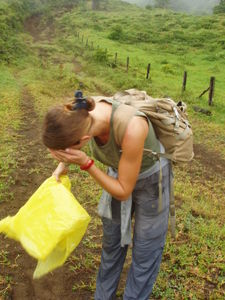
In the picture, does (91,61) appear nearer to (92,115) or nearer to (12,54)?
(12,54)

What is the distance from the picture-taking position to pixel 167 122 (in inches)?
73.3

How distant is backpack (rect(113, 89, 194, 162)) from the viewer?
1.84m

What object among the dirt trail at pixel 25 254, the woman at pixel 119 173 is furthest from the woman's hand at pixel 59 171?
the dirt trail at pixel 25 254

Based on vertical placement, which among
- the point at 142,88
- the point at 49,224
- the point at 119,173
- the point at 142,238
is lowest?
the point at 142,88

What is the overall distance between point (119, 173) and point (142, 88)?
10.3 m

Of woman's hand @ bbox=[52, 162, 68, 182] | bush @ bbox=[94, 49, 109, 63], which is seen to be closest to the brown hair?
woman's hand @ bbox=[52, 162, 68, 182]

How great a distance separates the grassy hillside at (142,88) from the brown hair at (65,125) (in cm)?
164

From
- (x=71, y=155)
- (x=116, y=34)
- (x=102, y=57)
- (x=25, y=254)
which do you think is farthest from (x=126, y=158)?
(x=116, y=34)

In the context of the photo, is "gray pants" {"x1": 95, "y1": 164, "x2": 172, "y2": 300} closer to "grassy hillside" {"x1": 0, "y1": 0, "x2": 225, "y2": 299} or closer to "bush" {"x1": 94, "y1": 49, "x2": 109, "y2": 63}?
"grassy hillside" {"x1": 0, "y1": 0, "x2": 225, "y2": 299}

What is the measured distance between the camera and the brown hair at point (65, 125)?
152 centimetres

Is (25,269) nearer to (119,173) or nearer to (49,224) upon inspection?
(49,224)

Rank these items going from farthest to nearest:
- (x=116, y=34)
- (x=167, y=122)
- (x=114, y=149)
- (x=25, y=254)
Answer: (x=116, y=34)
(x=25, y=254)
(x=167, y=122)
(x=114, y=149)

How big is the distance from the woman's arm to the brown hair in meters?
0.07

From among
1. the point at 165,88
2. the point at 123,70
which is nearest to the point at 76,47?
the point at 123,70
